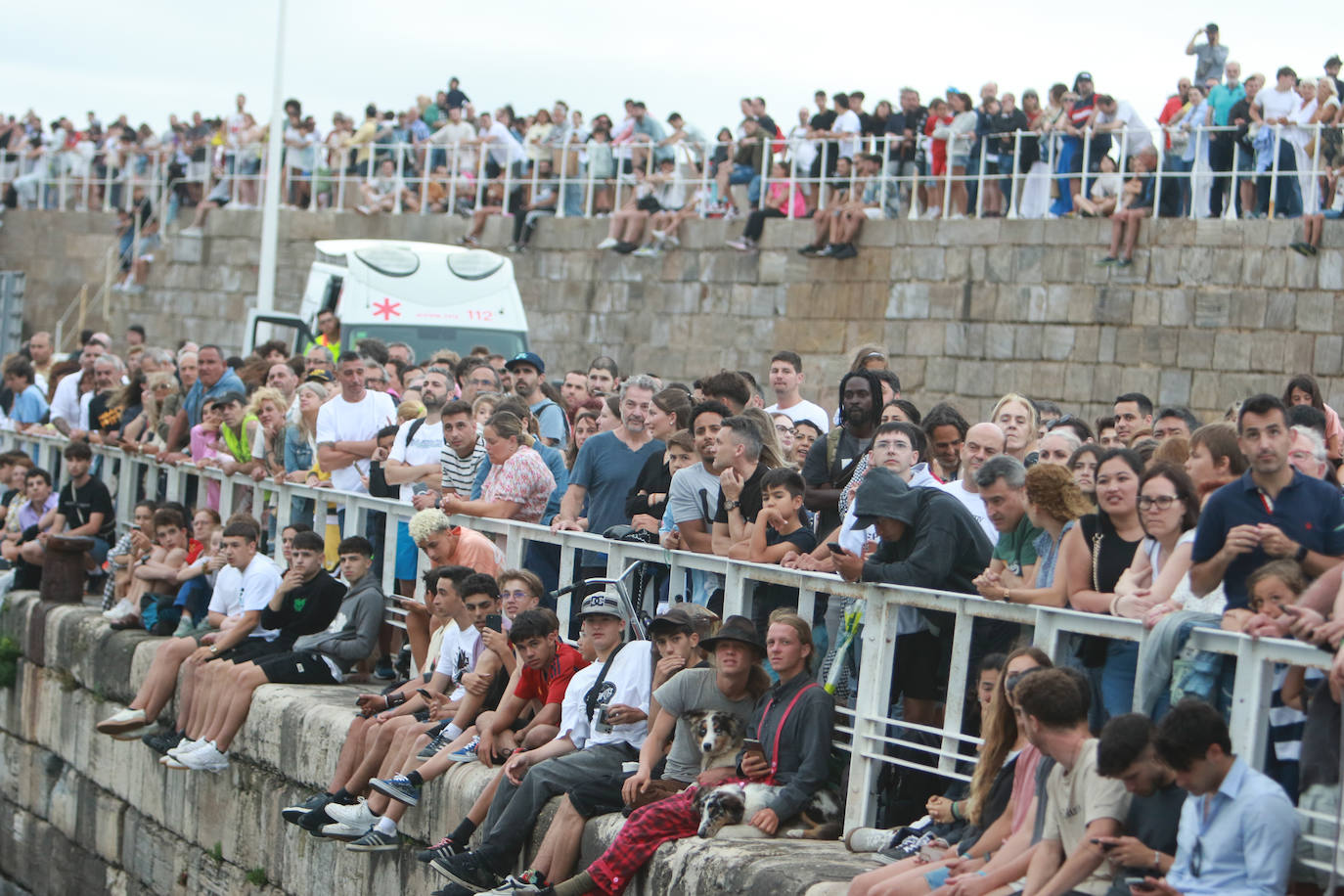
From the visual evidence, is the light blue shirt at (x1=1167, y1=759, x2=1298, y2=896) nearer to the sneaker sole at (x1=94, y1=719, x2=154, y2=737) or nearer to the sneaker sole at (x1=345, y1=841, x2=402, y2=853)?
the sneaker sole at (x1=345, y1=841, x2=402, y2=853)

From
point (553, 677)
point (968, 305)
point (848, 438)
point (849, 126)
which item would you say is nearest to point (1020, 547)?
point (848, 438)

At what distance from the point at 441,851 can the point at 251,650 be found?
11.0 ft

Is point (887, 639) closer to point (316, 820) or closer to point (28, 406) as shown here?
point (316, 820)

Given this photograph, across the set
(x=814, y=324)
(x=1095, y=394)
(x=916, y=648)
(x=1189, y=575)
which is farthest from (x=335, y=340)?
(x=1189, y=575)

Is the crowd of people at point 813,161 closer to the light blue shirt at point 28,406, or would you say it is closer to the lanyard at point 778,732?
the light blue shirt at point 28,406

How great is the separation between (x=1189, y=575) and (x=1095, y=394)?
471 inches

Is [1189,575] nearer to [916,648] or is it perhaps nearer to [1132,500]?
[1132,500]

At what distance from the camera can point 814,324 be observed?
20.2 m

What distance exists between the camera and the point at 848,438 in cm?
854

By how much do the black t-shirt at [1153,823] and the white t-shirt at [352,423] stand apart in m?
7.11

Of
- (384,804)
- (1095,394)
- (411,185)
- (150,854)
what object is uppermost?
(411,185)

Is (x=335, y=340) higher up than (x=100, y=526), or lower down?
higher up

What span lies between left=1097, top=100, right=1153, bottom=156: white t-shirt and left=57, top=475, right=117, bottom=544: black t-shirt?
920 cm

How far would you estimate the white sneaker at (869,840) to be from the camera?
6.48m
